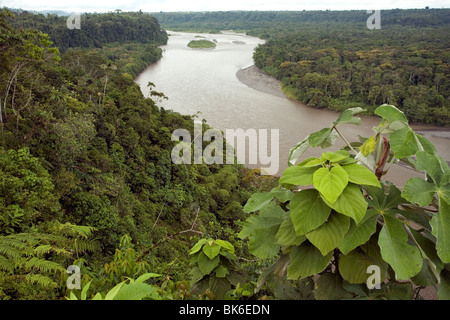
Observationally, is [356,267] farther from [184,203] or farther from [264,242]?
[184,203]

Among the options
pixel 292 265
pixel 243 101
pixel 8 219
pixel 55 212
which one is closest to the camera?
pixel 292 265

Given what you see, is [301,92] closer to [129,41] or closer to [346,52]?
[346,52]

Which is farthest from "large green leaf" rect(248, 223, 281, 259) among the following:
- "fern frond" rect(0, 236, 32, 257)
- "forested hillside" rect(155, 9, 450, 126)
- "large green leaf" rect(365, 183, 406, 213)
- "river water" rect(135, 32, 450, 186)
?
"forested hillside" rect(155, 9, 450, 126)

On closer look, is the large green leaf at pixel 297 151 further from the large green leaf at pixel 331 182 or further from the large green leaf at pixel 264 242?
the large green leaf at pixel 331 182

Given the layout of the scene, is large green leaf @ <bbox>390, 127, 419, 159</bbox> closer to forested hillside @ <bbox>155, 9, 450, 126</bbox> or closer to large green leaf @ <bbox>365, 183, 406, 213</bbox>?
large green leaf @ <bbox>365, 183, 406, 213</bbox>

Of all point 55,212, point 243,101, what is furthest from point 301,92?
point 55,212

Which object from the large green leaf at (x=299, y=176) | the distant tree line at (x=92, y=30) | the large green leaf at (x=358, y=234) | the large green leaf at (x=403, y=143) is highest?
the distant tree line at (x=92, y=30)

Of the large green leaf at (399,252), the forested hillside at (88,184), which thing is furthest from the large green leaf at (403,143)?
the forested hillside at (88,184)

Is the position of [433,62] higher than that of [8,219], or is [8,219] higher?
[433,62]
